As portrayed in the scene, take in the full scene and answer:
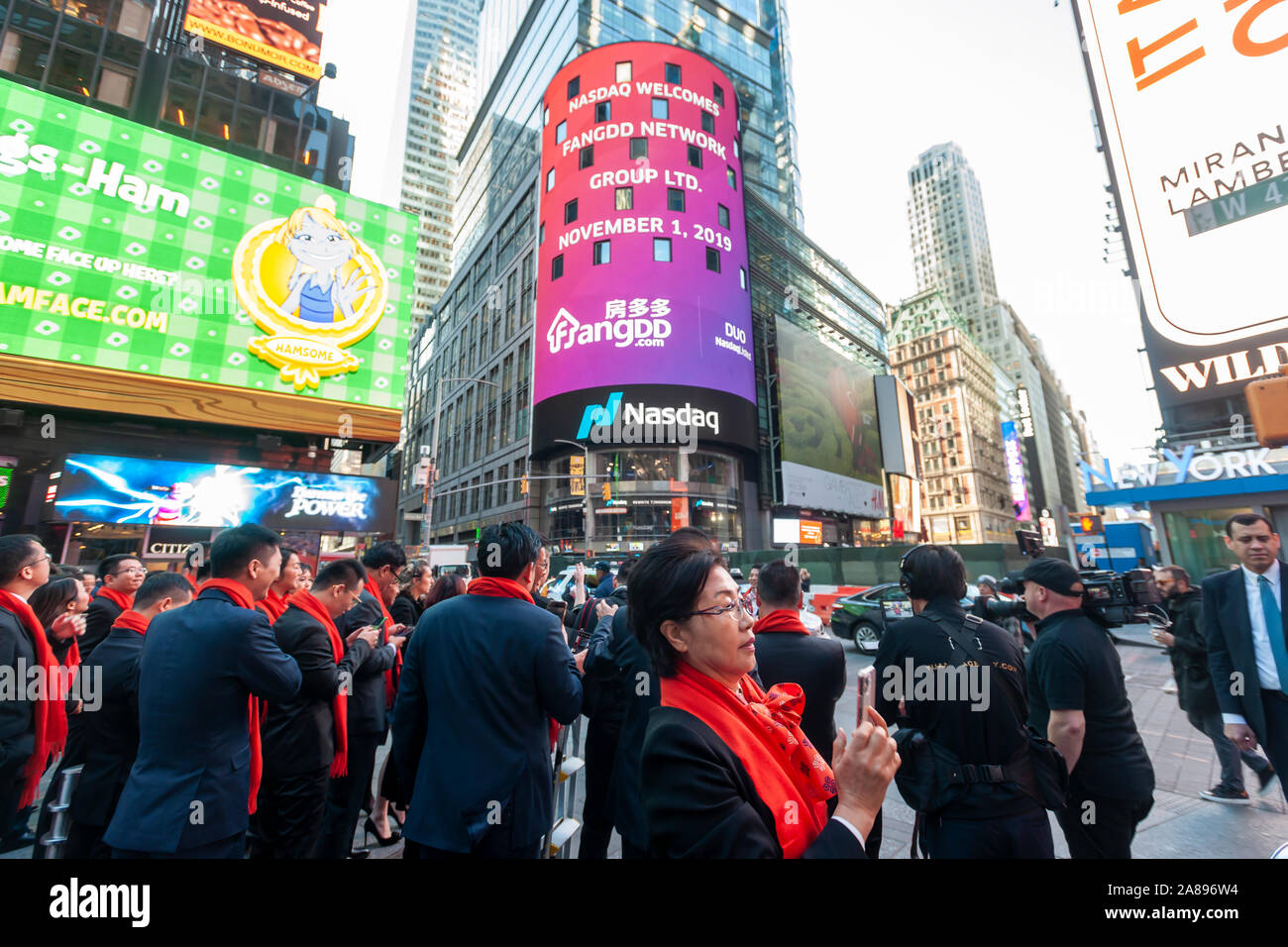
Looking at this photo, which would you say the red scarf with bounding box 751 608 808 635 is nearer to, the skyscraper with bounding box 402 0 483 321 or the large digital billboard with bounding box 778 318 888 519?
the large digital billboard with bounding box 778 318 888 519

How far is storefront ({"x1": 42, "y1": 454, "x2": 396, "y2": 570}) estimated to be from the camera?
15852mm

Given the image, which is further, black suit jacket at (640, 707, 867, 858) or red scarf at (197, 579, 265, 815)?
red scarf at (197, 579, 265, 815)

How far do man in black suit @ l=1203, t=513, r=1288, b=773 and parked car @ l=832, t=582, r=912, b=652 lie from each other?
754cm

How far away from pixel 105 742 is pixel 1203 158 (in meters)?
22.6

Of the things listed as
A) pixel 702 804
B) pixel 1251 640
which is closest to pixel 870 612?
pixel 1251 640

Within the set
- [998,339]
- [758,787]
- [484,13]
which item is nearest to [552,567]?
[758,787]

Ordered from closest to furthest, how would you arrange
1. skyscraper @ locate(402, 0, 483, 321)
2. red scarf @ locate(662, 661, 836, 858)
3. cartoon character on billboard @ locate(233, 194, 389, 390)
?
red scarf @ locate(662, 661, 836, 858)
cartoon character on billboard @ locate(233, 194, 389, 390)
skyscraper @ locate(402, 0, 483, 321)

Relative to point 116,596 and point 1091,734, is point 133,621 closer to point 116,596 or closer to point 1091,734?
point 116,596

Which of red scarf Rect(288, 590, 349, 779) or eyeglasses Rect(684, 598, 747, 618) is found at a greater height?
eyeglasses Rect(684, 598, 747, 618)

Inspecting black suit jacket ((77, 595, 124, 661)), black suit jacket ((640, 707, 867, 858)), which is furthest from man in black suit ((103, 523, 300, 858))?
black suit jacket ((77, 595, 124, 661))

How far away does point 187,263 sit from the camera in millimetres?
17453

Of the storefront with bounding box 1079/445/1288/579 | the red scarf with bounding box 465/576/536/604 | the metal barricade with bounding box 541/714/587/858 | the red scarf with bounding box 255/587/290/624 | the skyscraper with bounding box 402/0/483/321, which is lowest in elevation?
A: the metal barricade with bounding box 541/714/587/858
